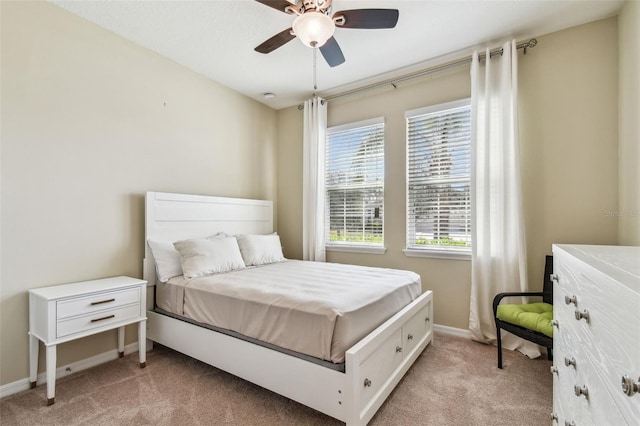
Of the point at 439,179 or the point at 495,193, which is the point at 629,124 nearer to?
the point at 495,193

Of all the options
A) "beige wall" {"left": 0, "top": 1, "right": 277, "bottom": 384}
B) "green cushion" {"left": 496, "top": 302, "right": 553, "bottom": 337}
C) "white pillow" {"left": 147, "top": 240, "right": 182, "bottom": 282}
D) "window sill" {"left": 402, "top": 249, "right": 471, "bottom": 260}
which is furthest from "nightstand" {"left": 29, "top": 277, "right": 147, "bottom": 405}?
"green cushion" {"left": 496, "top": 302, "right": 553, "bottom": 337}

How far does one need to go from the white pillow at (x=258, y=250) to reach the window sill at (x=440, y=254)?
1468 mm

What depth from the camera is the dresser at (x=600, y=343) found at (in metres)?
0.56

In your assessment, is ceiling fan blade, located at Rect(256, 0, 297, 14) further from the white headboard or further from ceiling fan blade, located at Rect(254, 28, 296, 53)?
the white headboard

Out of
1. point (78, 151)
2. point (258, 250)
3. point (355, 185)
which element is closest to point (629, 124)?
point (355, 185)

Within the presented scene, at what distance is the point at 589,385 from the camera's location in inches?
33.3

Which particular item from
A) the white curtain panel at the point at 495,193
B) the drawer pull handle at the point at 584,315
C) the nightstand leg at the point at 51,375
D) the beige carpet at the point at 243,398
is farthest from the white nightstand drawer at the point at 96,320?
the white curtain panel at the point at 495,193

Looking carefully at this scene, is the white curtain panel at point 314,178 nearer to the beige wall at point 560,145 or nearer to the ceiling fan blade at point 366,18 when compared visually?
the beige wall at point 560,145

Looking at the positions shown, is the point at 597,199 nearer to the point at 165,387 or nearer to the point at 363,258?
the point at 363,258

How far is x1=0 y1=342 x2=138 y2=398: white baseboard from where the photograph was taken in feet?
6.65

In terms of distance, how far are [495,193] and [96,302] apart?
134 inches

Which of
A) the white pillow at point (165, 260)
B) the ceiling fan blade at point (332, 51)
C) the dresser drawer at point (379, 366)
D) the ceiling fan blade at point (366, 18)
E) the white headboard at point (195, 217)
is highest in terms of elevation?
the ceiling fan blade at point (366, 18)

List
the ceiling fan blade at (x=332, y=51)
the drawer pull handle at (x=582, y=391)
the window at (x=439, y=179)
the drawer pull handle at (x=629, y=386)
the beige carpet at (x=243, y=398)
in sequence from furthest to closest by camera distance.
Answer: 1. the window at (x=439, y=179)
2. the ceiling fan blade at (x=332, y=51)
3. the beige carpet at (x=243, y=398)
4. the drawer pull handle at (x=582, y=391)
5. the drawer pull handle at (x=629, y=386)

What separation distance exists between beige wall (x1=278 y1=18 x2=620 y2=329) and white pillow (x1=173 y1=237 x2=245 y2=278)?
1992 millimetres
